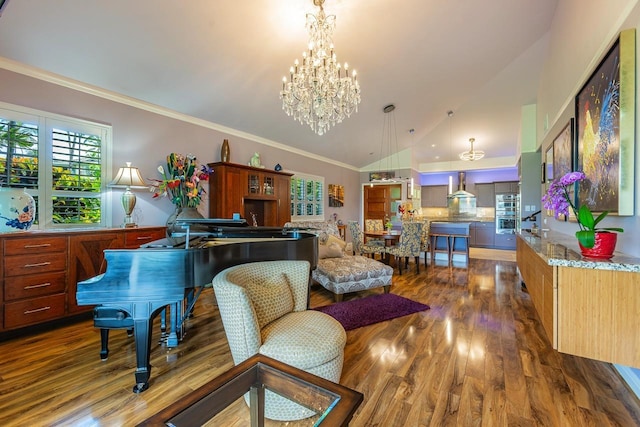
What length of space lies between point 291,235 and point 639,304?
2687 mm

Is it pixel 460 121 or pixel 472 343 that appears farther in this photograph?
pixel 460 121

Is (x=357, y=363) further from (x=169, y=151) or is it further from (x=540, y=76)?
(x=540, y=76)

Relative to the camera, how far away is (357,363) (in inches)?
87.0

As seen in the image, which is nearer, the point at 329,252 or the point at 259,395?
the point at 259,395

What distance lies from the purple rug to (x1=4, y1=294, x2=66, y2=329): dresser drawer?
2755 millimetres

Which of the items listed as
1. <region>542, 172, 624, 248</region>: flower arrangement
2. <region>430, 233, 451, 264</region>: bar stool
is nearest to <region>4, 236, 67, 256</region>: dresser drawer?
<region>542, 172, 624, 248</region>: flower arrangement

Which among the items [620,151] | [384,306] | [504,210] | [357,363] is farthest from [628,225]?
[504,210]

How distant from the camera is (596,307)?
4.93 ft

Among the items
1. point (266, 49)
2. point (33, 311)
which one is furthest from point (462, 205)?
point (33, 311)

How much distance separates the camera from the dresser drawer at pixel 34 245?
247 centimetres

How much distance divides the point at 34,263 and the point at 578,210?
15.2ft

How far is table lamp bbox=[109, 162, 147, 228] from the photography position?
10.7ft

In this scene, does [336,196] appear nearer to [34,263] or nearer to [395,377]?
[395,377]

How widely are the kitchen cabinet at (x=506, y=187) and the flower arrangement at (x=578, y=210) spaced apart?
7488 millimetres
